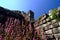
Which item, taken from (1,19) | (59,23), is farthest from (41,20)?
Answer: (1,19)

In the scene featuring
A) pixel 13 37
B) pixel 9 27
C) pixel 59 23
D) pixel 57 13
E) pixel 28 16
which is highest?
pixel 28 16

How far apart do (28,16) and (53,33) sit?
14.2 feet

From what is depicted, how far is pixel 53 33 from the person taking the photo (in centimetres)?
546

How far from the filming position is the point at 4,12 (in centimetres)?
864

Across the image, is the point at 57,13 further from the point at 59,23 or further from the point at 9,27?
the point at 9,27

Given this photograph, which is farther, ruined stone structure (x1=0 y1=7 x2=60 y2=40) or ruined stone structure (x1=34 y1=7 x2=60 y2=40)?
ruined stone structure (x1=34 y1=7 x2=60 y2=40)

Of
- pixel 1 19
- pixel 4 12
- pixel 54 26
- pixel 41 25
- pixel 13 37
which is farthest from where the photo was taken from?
pixel 4 12

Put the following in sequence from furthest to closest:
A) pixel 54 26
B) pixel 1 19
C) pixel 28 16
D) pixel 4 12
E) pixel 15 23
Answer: pixel 28 16, pixel 4 12, pixel 1 19, pixel 54 26, pixel 15 23

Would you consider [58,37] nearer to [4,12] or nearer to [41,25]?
[41,25]

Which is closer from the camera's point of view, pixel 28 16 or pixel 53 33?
pixel 53 33

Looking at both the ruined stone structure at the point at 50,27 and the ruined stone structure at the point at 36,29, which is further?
the ruined stone structure at the point at 50,27

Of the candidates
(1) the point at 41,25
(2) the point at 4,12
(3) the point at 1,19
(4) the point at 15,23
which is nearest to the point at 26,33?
(4) the point at 15,23

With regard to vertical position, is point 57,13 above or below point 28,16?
below

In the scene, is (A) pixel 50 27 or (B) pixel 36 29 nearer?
(A) pixel 50 27
